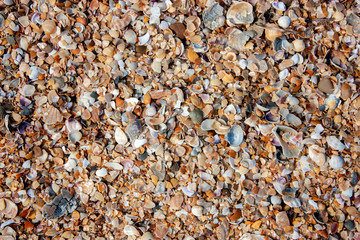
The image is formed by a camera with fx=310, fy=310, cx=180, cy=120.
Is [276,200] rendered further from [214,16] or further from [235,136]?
[214,16]

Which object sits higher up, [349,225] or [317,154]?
[317,154]

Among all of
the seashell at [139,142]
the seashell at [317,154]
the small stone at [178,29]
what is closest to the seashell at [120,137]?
the seashell at [139,142]

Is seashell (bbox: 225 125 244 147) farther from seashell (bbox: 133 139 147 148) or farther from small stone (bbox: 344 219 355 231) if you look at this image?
small stone (bbox: 344 219 355 231)

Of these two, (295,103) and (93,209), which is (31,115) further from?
(295,103)

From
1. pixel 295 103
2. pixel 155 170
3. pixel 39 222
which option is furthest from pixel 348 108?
pixel 39 222

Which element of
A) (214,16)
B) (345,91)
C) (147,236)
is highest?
(214,16)

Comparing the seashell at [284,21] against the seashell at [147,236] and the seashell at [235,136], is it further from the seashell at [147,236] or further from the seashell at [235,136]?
the seashell at [147,236]

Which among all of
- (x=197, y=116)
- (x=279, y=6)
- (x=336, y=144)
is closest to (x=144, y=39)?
(x=197, y=116)
